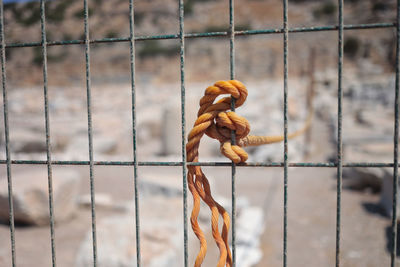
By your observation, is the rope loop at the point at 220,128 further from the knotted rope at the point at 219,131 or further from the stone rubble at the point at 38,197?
the stone rubble at the point at 38,197

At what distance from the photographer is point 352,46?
38.5m

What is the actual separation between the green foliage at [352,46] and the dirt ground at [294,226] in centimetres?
3597

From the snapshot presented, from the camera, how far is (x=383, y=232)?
3996 mm

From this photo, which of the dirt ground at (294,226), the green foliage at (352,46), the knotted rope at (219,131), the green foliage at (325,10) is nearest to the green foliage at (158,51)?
the green foliage at (352,46)

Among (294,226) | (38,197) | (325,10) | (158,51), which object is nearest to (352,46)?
(325,10)

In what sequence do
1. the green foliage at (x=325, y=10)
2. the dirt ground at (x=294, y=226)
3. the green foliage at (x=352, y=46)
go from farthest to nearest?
the green foliage at (x=325, y=10) < the green foliage at (x=352, y=46) < the dirt ground at (x=294, y=226)

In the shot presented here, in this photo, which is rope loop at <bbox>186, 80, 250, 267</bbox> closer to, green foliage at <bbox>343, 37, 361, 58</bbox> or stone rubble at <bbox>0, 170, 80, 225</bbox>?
stone rubble at <bbox>0, 170, 80, 225</bbox>

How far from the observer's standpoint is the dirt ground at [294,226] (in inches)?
141

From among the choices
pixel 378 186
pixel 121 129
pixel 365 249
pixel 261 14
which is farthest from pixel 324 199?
pixel 261 14

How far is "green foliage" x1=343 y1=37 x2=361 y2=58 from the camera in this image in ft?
125

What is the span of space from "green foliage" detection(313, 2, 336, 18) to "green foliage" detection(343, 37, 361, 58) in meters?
13.1

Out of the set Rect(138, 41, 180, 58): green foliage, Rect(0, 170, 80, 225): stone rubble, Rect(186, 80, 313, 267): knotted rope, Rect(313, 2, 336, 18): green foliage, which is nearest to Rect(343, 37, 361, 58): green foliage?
Rect(313, 2, 336, 18): green foliage

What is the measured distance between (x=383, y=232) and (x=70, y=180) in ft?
12.4

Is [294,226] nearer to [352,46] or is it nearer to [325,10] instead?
[352,46]
